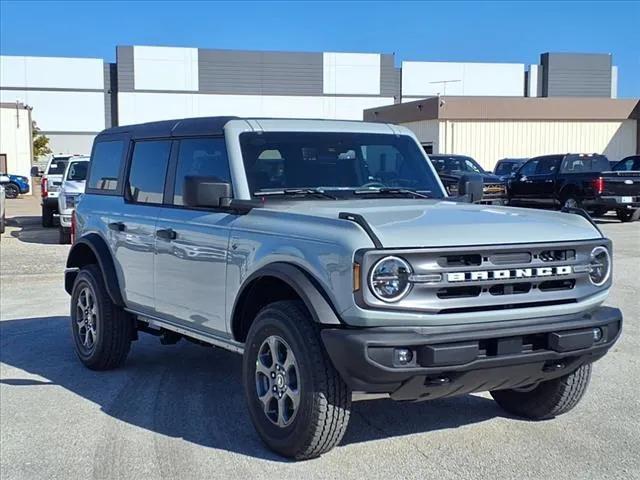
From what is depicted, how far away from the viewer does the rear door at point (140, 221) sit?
20.4 ft

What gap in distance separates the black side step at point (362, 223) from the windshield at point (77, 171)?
1510cm

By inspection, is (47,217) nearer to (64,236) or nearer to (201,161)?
(64,236)

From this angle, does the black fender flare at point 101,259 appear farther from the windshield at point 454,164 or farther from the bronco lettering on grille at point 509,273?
the windshield at point 454,164

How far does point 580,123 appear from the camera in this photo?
133ft

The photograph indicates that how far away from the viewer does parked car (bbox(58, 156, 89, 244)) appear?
17438 millimetres

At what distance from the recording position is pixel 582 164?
74.2 ft

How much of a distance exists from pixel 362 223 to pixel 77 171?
1555 centimetres

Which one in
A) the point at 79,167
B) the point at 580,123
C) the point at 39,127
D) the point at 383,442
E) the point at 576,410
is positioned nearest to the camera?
the point at 383,442

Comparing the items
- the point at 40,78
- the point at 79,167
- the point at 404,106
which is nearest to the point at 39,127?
the point at 40,78

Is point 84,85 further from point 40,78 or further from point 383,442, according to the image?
point 383,442

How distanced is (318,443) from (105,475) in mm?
1236

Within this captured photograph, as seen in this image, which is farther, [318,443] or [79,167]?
[79,167]

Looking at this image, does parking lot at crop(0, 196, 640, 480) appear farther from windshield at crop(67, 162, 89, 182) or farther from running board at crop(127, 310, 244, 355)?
windshield at crop(67, 162, 89, 182)

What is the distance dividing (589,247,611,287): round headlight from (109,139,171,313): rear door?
3.16m
